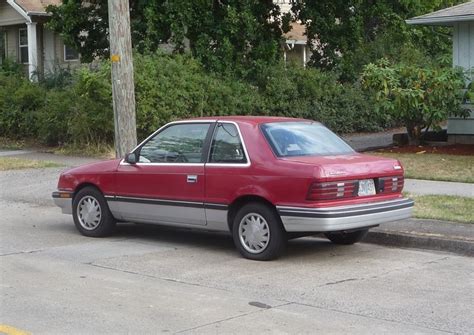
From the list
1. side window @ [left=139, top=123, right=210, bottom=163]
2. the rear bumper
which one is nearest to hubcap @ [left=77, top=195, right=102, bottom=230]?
side window @ [left=139, top=123, right=210, bottom=163]

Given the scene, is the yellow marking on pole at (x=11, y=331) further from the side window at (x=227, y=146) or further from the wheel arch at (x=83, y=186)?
the wheel arch at (x=83, y=186)

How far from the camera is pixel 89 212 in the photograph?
10188 mm

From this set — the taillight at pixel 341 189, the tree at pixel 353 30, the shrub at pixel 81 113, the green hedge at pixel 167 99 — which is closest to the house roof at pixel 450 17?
the green hedge at pixel 167 99

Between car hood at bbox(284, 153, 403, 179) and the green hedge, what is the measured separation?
10.1m

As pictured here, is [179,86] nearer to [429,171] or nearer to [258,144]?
[429,171]

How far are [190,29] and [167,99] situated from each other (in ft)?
12.8

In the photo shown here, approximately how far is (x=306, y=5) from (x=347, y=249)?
16.2 m

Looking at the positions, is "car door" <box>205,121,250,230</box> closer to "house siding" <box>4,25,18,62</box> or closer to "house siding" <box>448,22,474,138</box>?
"house siding" <box>448,22,474,138</box>

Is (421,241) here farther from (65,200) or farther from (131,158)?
(65,200)

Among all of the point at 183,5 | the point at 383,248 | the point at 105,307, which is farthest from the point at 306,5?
the point at 105,307

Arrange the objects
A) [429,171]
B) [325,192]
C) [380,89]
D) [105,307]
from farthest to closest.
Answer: [380,89] → [429,171] → [325,192] → [105,307]

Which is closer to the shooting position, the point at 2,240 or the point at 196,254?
the point at 196,254

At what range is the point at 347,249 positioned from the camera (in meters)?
9.47

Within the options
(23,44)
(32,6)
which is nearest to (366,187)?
(32,6)
